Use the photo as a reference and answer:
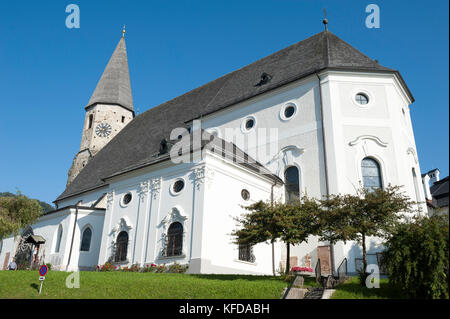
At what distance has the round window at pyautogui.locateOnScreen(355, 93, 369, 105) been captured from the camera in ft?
84.3

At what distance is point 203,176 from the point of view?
22.3 m

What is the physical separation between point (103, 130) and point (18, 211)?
20.0 meters

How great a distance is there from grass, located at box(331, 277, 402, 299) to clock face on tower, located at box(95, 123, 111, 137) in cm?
3727

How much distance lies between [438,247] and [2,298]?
14439mm

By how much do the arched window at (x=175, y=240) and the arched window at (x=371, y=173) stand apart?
11059 mm

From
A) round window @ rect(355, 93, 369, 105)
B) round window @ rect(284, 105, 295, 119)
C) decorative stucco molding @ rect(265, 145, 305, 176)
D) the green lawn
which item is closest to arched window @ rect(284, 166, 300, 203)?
decorative stucco molding @ rect(265, 145, 305, 176)

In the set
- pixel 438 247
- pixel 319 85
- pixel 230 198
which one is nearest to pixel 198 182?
pixel 230 198

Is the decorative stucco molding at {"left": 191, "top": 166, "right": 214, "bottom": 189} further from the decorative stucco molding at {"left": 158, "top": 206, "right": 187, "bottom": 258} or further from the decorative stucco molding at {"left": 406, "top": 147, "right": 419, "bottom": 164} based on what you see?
the decorative stucco molding at {"left": 406, "top": 147, "right": 419, "bottom": 164}

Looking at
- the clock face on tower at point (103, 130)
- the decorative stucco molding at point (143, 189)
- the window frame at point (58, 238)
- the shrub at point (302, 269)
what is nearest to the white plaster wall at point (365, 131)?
the shrub at point (302, 269)

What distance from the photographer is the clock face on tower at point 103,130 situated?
46.7 m

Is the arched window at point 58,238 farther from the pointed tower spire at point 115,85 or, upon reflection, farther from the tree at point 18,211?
the pointed tower spire at point 115,85

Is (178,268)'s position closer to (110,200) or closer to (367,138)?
(110,200)

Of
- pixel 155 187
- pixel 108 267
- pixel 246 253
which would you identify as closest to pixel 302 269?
pixel 246 253
